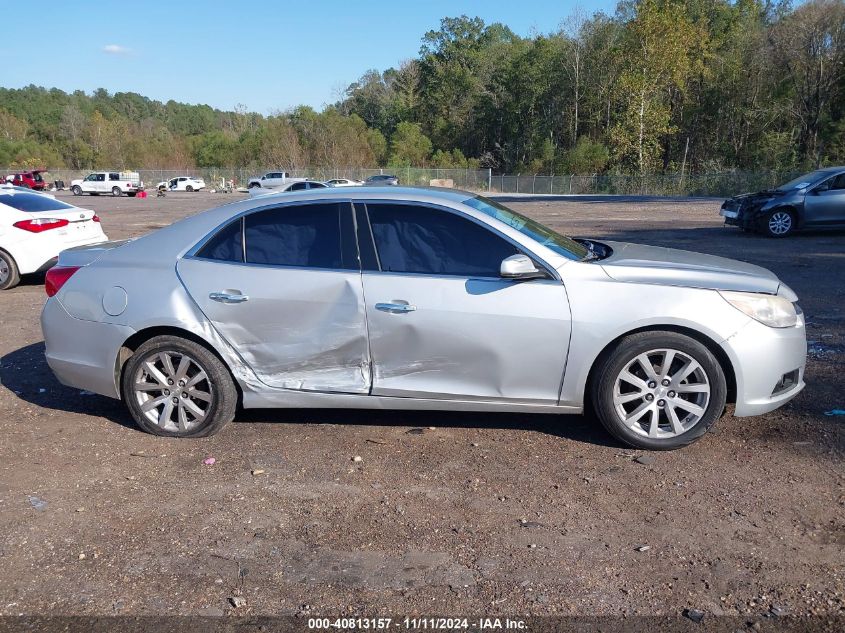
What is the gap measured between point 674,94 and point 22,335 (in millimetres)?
63099

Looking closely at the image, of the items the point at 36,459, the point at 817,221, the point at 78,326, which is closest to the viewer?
the point at 36,459

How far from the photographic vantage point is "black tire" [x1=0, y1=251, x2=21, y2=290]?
10477mm

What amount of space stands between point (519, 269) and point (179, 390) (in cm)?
239

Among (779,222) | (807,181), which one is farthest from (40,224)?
(807,181)

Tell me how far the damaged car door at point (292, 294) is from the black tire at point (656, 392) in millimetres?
1491

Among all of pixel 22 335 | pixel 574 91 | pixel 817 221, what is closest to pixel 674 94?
pixel 574 91

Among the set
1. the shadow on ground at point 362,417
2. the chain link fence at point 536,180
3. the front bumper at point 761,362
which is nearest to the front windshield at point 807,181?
the front bumper at point 761,362

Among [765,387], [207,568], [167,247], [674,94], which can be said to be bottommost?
[207,568]

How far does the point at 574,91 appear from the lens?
69125mm

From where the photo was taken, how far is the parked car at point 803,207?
15359mm

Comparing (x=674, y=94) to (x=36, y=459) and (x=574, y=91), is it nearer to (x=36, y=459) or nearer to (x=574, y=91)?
(x=574, y=91)

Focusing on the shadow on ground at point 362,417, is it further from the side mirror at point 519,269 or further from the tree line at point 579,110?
the tree line at point 579,110

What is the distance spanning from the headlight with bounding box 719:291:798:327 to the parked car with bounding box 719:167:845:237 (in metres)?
12.6

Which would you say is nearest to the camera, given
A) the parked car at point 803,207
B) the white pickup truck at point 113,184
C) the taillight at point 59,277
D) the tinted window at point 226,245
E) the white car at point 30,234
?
the tinted window at point 226,245
